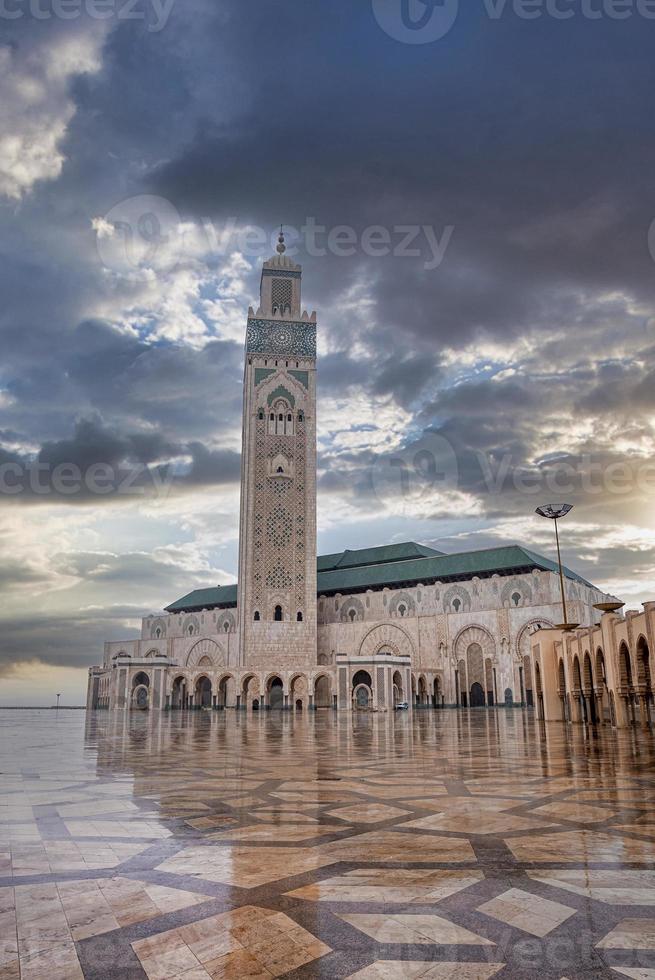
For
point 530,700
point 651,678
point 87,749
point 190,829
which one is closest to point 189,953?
point 190,829

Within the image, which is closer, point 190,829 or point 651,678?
point 190,829

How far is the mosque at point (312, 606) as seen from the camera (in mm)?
42031

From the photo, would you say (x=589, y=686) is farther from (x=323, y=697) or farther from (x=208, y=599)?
(x=208, y=599)

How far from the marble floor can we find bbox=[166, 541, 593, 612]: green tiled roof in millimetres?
40270

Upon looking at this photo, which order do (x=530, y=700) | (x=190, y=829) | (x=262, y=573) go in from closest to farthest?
(x=190, y=829)
(x=530, y=700)
(x=262, y=573)

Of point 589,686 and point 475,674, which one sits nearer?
point 589,686

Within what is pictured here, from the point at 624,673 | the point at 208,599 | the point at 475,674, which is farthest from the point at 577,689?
the point at 208,599

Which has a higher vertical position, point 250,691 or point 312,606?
point 312,606

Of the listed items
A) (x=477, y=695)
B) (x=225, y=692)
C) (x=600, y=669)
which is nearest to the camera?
(x=600, y=669)

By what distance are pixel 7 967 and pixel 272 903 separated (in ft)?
3.30

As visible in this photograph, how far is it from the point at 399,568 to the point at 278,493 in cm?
1121

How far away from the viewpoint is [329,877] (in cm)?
317

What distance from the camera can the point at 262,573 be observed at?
151 ft

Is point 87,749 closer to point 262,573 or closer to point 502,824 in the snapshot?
point 502,824
